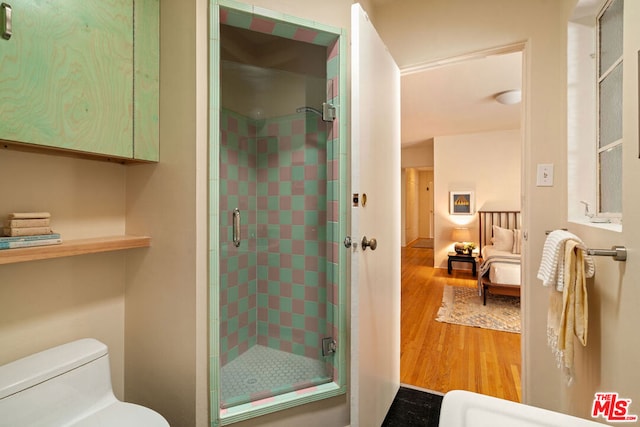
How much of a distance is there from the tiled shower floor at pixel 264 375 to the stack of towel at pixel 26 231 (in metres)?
1.01

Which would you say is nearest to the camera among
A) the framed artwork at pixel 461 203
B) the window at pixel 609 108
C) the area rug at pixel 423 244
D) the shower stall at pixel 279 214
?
the window at pixel 609 108

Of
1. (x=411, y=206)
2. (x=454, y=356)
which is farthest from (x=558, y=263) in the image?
(x=411, y=206)

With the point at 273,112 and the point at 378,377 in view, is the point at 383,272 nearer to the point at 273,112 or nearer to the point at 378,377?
the point at 378,377

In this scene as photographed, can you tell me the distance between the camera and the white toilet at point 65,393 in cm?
94

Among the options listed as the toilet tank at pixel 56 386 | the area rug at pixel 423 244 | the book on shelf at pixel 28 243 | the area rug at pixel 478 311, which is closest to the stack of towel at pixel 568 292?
the toilet tank at pixel 56 386

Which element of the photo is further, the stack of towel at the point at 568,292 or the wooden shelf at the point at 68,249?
the stack of towel at the point at 568,292

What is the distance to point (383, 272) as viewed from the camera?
5.30ft

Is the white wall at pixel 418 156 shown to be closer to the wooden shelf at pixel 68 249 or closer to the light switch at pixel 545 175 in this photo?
the light switch at pixel 545 175

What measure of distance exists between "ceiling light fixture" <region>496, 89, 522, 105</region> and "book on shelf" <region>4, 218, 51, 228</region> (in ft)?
14.1

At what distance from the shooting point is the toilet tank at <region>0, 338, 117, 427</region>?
934 mm

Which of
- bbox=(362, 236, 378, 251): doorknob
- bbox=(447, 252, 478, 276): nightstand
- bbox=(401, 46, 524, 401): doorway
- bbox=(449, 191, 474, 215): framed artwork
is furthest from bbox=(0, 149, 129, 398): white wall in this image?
bbox=(449, 191, 474, 215): framed artwork

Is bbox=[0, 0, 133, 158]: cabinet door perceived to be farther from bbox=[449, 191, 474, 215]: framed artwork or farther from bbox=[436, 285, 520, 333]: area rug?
bbox=[449, 191, 474, 215]: framed artwork

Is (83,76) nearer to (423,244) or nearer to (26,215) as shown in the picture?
(26,215)

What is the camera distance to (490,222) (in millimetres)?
5301
